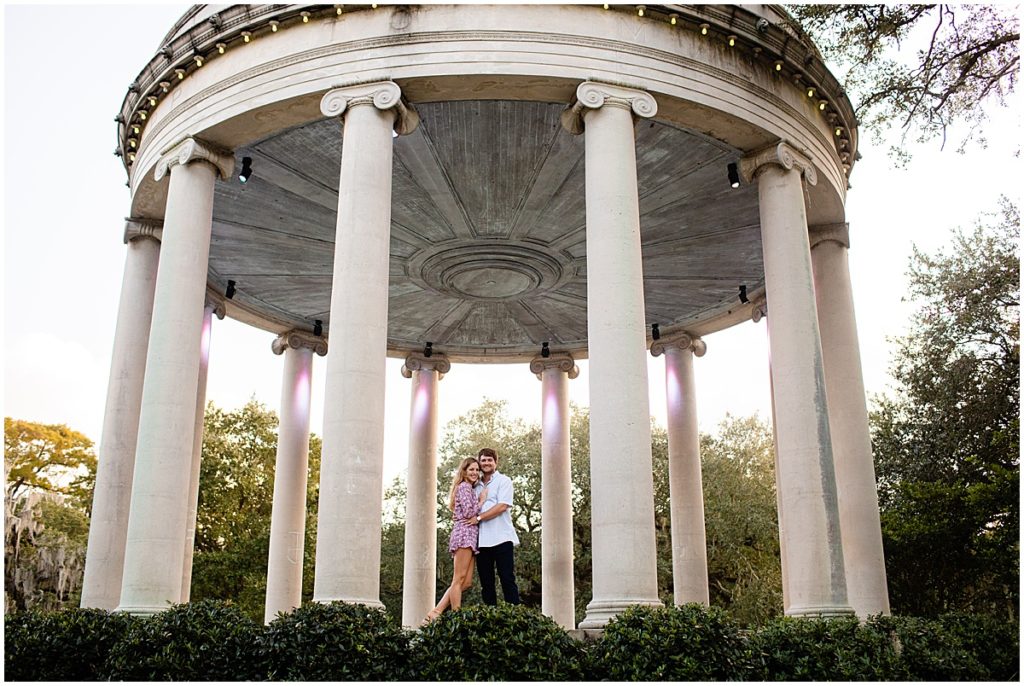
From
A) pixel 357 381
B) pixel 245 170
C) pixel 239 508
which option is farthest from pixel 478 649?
pixel 239 508

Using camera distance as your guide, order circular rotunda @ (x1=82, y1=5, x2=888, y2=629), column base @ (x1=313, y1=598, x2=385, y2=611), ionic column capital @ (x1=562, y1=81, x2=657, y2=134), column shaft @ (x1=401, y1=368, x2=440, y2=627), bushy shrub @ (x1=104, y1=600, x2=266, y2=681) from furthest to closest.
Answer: column shaft @ (x1=401, y1=368, x2=440, y2=627) → ionic column capital @ (x1=562, y1=81, x2=657, y2=134) → circular rotunda @ (x1=82, y1=5, x2=888, y2=629) → column base @ (x1=313, y1=598, x2=385, y2=611) → bushy shrub @ (x1=104, y1=600, x2=266, y2=681)

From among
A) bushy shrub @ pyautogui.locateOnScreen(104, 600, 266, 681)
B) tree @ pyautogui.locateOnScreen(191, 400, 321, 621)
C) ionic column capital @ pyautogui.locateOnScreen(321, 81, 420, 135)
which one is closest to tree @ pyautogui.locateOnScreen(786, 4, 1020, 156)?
ionic column capital @ pyautogui.locateOnScreen(321, 81, 420, 135)

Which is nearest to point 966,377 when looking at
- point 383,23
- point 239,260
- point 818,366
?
point 818,366

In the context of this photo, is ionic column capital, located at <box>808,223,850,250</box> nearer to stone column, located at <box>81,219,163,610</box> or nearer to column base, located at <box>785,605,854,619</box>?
column base, located at <box>785,605,854,619</box>

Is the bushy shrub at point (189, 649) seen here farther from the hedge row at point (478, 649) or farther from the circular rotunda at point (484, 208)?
the circular rotunda at point (484, 208)

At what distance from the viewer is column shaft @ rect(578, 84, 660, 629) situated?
25266mm

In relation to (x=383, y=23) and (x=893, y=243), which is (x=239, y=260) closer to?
(x=383, y=23)

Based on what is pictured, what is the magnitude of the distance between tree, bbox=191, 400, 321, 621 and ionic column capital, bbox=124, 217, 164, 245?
35485 mm

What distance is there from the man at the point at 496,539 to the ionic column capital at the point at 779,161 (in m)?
Result: 16.4

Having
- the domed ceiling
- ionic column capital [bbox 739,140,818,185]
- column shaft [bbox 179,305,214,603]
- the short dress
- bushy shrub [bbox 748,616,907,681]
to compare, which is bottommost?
bushy shrub [bbox 748,616,907,681]

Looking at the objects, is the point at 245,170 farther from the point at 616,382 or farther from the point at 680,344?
the point at 680,344

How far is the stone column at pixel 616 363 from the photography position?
2528 centimetres

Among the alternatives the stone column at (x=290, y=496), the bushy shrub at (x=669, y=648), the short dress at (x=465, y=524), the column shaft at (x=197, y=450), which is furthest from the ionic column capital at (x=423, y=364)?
the bushy shrub at (x=669, y=648)

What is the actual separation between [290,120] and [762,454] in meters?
58.0
